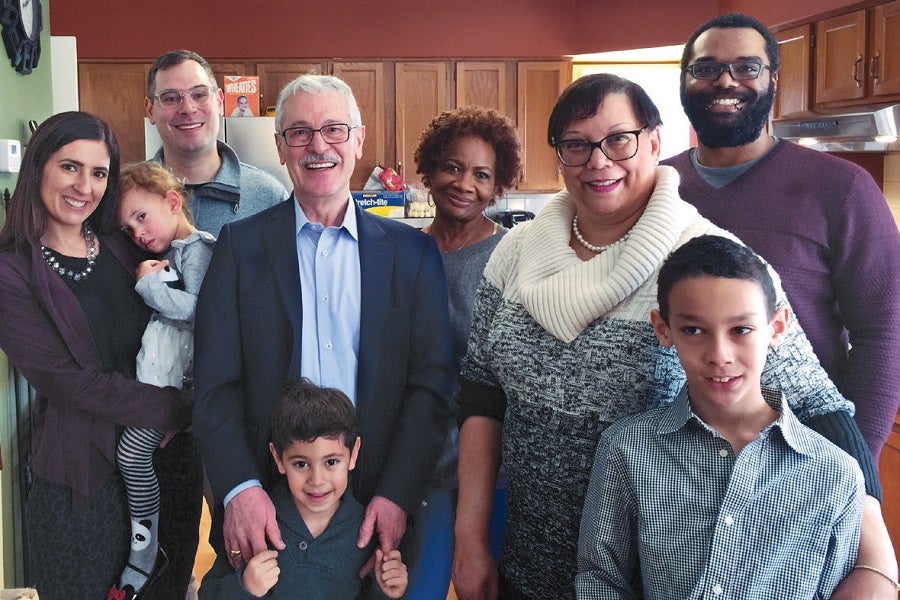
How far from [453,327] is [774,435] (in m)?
0.91

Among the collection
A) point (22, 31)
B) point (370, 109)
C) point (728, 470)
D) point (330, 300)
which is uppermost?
point (370, 109)

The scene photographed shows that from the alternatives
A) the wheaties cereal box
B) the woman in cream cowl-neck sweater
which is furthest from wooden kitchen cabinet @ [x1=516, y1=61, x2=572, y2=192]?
the woman in cream cowl-neck sweater

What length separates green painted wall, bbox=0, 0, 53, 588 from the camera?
2246mm

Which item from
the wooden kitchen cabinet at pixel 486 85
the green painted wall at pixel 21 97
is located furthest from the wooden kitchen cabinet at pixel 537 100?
the green painted wall at pixel 21 97

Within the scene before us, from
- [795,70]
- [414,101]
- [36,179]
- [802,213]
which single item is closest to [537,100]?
[414,101]

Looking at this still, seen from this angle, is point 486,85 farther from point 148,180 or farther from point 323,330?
point 323,330

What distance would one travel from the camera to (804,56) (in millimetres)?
4195

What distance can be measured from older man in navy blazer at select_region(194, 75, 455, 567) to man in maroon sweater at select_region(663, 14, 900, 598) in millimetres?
667

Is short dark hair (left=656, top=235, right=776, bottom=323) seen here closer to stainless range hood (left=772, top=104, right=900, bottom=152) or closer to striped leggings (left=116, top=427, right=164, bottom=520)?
striped leggings (left=116, top=427, right=164, bottom=520)

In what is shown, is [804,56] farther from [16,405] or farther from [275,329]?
[16,405]

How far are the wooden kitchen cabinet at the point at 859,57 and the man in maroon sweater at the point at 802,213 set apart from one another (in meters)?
2.28

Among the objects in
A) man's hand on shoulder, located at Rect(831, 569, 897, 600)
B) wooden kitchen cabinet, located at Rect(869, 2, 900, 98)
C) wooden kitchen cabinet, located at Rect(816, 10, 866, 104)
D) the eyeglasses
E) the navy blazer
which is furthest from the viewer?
wooden kitchen cabinet, located at Rect(816, 10, 866, 104)

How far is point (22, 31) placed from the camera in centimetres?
243

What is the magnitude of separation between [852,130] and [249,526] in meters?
3.12
